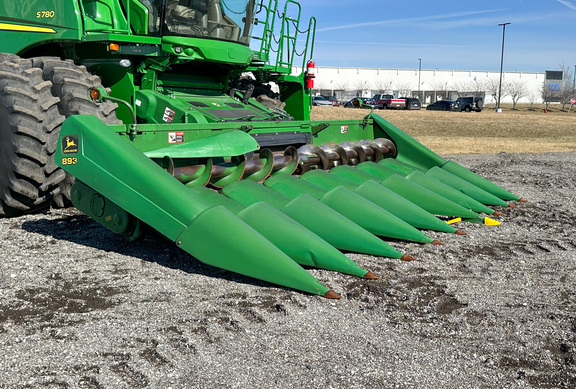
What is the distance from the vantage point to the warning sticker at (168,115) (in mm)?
5360

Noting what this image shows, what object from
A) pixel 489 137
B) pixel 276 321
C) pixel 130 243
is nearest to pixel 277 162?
pixel 130 243

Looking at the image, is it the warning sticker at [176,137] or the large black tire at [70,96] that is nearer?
the warning sticker at [176,137]

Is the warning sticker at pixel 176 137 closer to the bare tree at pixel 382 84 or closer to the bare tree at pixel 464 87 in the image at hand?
the bare tree at pixel 382 84

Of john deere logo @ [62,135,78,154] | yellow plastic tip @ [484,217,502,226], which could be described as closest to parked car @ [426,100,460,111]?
yellow plastic tip @ [484,217,502,226]

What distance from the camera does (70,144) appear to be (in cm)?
378

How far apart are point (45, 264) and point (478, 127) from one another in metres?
22.4

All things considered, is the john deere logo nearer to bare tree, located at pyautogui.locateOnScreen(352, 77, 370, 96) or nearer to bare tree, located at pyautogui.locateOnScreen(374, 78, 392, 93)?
bare tree, located at pyautogui.locateOnScreen(352, 77, 370, 96)

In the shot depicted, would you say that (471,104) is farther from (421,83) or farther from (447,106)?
(421,83)

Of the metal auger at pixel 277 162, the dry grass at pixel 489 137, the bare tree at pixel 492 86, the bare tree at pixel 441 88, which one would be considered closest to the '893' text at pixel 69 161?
the metal auger at pixel 277 162

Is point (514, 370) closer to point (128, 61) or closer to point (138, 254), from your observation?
point (138, 254)

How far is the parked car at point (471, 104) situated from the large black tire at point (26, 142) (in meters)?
43.0

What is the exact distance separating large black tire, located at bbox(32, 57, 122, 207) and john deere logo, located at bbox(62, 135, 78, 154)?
1.15 meters

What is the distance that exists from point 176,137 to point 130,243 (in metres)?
0.89

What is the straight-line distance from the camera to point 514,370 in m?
2.45
